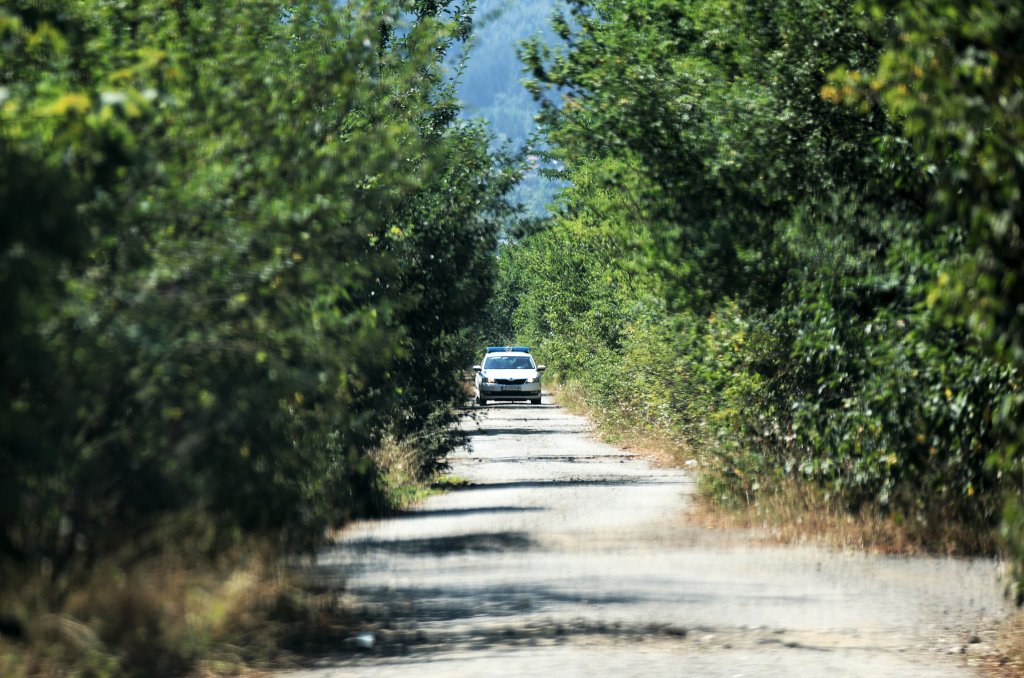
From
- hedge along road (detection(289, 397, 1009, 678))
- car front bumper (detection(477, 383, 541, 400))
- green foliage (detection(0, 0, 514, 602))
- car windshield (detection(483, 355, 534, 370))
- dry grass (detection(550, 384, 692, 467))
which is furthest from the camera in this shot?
car windshield (detection(483, 355, 534, 370))

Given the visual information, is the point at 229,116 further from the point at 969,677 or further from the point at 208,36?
the point at 969,677

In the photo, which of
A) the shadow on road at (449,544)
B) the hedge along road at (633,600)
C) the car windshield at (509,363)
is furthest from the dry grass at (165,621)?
the car windshield at (509,363)

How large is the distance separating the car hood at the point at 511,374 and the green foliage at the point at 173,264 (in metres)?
41.7

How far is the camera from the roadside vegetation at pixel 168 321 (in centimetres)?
671

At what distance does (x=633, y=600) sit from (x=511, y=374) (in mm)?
43733

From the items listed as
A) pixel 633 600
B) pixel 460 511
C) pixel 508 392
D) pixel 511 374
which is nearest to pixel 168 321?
pixel 633 600

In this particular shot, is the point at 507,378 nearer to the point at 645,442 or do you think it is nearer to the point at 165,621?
the point at 645,442

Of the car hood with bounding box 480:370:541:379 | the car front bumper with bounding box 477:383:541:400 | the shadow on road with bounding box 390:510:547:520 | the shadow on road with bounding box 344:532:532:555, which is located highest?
the car hood with bounding box 480:370:541:379

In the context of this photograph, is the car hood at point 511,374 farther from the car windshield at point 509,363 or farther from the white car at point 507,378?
the car windshield at point 509,363

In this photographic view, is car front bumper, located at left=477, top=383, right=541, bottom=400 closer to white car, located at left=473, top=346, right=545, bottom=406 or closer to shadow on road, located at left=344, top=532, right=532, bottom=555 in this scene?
white car, located at left=473, top=346, right=545, bottom=406

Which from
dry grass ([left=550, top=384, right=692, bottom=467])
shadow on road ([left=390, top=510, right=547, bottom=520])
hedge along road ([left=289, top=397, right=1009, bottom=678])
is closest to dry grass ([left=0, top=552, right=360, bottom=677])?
hedge along road ([left=289, top=397, right=1009, bottom=678])

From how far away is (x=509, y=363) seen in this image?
55.6 metres

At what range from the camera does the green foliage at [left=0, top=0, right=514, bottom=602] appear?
21.7 feet

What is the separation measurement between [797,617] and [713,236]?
5.21 m
